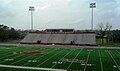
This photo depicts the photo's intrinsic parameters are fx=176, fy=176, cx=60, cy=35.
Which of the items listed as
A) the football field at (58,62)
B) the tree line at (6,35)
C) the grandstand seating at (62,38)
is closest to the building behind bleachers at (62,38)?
the grandstand seating at (62,38)

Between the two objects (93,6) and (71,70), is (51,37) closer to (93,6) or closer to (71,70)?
(93,6)

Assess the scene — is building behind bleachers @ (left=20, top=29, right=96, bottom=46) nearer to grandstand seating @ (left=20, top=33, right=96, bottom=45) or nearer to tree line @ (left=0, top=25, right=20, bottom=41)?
grandstand seating @ (left=20, top=33, right=96, bottom=45)

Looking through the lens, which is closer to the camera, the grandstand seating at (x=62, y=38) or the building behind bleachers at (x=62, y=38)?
the building behind bleachers at (x=62, y=38)

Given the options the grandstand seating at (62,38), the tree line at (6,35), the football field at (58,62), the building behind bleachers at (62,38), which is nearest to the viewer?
the football field at (58,62)

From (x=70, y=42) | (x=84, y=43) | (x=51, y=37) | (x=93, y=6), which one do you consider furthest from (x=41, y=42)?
(x=93, y=6)

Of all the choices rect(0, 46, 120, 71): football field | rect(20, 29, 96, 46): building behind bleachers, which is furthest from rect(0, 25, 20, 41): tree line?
rect(0, 46, 120, 71): football field

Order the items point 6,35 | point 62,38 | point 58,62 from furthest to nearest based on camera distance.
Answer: point 6,35
point 62,38
point 58,62

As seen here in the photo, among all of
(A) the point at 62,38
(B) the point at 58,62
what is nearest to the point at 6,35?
(A) the point at 62,38

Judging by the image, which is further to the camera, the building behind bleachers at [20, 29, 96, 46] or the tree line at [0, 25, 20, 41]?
the tree line at [0, 25, 20, 41]

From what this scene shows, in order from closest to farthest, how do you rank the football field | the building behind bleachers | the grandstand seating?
the football field, the building behind bleachers, the grandstand seating

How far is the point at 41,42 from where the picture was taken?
47375mm

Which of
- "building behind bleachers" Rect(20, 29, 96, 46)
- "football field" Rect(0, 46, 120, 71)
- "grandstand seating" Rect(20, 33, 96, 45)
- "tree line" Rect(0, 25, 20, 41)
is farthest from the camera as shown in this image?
"tree line" Rect(0, 25, 20, 41)

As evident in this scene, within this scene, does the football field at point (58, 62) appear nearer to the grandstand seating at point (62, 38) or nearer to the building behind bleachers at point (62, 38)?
the building behind bleachers at point (62, 38)

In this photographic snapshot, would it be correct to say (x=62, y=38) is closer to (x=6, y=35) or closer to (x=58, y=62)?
(x=6, y=35)
